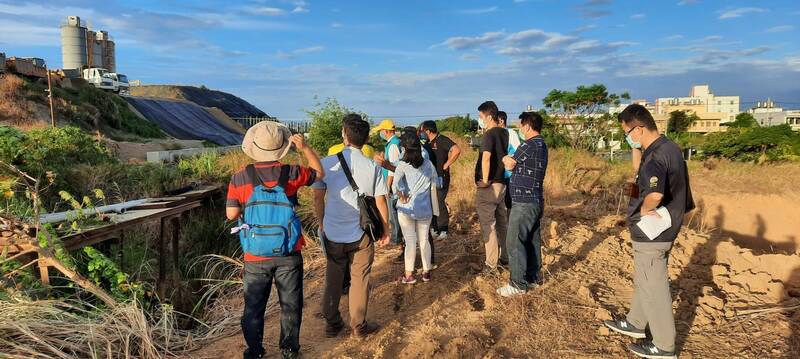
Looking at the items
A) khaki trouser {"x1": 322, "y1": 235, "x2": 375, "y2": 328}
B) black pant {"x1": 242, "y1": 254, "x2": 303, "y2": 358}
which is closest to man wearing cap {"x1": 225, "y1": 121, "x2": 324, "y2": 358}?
black pant {"x1": 242, "y1": 254, "x2": 303, "y2": 358}

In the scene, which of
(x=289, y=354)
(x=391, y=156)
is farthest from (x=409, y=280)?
(x=289, y=354)

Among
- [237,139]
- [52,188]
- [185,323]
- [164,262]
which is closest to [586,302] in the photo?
[185,323]

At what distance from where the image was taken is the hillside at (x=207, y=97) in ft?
154

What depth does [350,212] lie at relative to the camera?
348cm

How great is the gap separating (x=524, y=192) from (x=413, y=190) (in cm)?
101

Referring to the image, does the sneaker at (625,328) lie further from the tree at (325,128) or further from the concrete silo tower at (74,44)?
the concrete silo tower at (74,44)

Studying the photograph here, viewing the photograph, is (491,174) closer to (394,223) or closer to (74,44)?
(394,223)

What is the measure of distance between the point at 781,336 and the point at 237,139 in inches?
1189

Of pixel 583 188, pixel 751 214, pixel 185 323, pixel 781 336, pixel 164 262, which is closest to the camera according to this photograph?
pixel 781 336

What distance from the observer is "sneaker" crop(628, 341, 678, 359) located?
3.18 metres

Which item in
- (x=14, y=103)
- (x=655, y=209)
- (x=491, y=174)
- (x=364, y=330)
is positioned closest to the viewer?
(x=655, y=209)

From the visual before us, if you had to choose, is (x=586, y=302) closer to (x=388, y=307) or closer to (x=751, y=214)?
(x=388, y=307)

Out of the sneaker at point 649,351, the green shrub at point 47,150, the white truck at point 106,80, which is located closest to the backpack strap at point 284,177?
the sneaker at point 649,351

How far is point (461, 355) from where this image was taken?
3.43m
